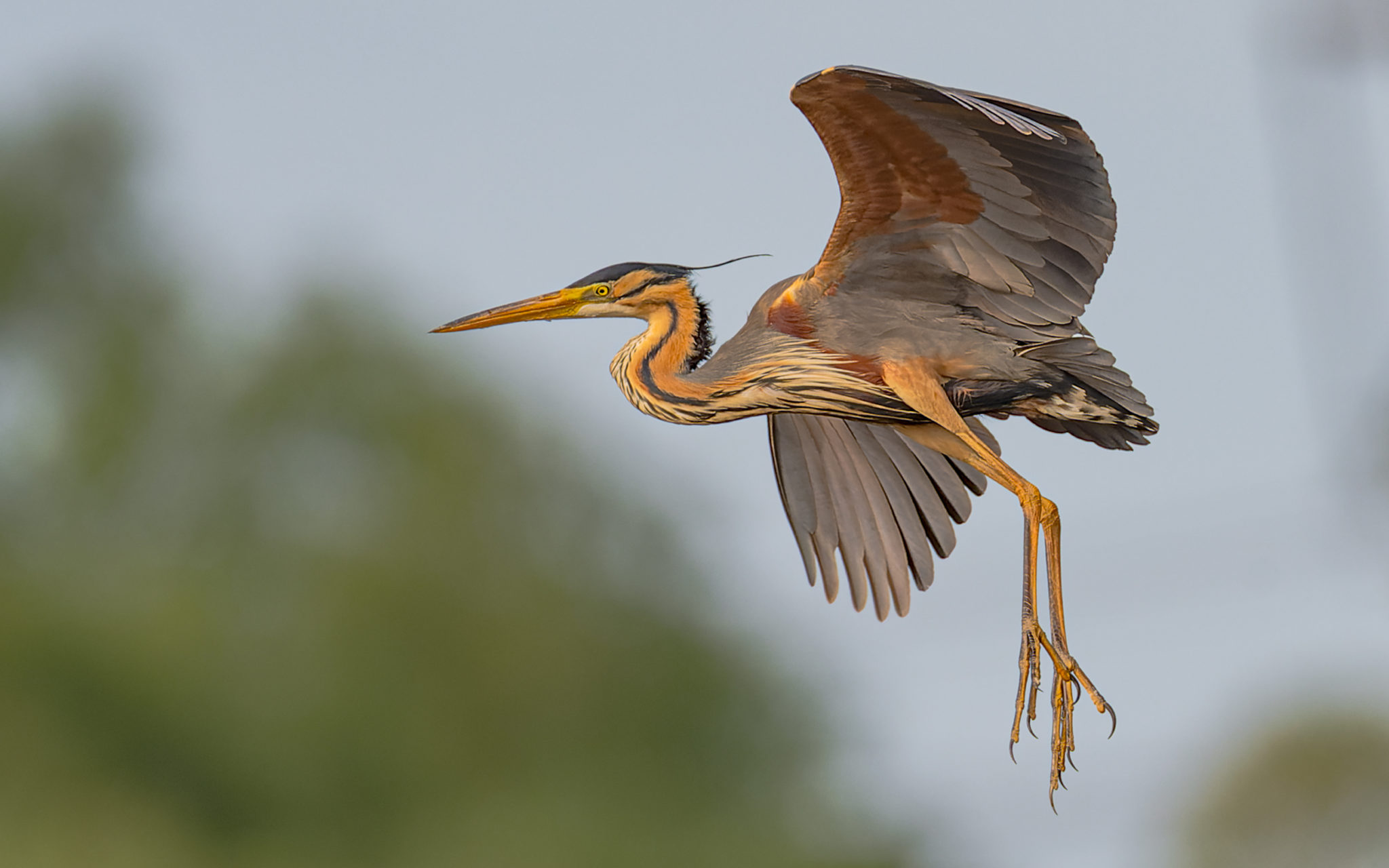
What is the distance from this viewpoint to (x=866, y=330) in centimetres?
455

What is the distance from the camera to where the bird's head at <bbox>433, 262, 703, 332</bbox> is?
16.1 ft

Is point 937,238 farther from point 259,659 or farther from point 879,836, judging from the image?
point 259,659

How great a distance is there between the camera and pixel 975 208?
448cm

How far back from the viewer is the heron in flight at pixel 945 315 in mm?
4328

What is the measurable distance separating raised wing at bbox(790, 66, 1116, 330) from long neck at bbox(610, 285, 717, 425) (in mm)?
443

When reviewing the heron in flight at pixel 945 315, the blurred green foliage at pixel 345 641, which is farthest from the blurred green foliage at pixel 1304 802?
the heron in flight at pixel 945 315

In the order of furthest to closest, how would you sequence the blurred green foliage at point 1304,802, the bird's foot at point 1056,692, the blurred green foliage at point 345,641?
1. the blurred green foliage at point 1304,802
2. the blurred green foliage at point 345,641
3. the bird's foot at point 1056,692

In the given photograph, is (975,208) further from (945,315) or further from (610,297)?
(610,297)

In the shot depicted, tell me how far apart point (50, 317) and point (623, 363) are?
32.5m

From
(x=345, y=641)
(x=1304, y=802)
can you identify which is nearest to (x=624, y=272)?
(x=345, y=641)

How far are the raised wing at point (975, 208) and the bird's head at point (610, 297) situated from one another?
0.51 metres

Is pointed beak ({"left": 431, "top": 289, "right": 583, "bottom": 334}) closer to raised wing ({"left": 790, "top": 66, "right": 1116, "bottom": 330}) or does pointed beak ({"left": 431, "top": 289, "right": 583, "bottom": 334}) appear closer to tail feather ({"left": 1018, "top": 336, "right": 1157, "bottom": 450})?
raised wing ({"left": 790, "top": 66, "right": 1116, "bottom": 330})

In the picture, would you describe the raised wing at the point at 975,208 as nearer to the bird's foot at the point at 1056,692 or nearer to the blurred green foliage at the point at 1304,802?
the bird's foot at the point at 1056,692

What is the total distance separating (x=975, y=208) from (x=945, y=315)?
27cm
